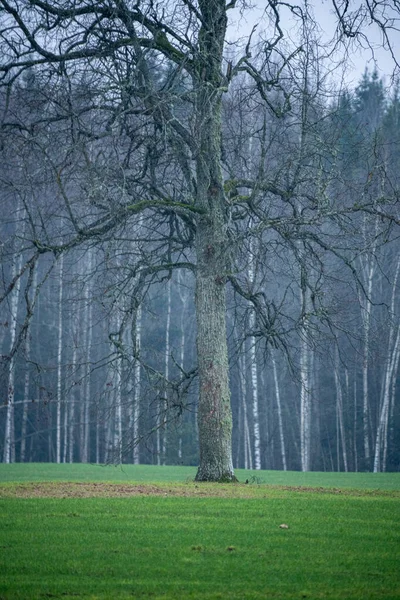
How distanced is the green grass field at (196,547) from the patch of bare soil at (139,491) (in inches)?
7.5

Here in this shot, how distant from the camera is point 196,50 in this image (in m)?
15.7

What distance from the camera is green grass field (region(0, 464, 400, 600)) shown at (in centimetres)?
726

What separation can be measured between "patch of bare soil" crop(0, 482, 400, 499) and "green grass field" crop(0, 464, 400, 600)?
0.19m

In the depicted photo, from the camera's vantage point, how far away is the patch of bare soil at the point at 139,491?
13148 mm

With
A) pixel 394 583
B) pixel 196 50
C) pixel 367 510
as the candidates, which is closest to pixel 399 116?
pixel 196 50

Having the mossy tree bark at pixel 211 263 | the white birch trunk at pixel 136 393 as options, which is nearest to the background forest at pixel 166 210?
the white birch trunk at pixel 136 393

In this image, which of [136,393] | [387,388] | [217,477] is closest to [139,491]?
[217,477]

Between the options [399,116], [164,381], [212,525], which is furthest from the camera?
[399,116]

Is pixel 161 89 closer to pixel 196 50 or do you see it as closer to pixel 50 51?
pixel 196 50

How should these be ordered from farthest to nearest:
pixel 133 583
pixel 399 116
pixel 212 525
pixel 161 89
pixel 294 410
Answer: pixel 294 410, pixel 399 116, pixel 161 89, pixel 212 525, pixel 133 583

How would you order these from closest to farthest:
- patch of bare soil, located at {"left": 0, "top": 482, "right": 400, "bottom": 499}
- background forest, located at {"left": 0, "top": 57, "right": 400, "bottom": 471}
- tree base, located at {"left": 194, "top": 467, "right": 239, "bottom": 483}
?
patch of bare soil, located at {"left": 0, "top": 482, "right": 400, "bottom": 499}, background forest, located at {"left": 0, "top": 57, "right": 400, "bottom": 471}, tree base, located at {"left": 194, "top": 467, "right": 239, "bottom": 483}

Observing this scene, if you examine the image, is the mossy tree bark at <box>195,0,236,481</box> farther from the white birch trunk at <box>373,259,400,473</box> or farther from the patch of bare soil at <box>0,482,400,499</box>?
the white birch trunk at <box>373,259,400,473</box>

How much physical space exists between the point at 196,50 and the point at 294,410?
1262 inches

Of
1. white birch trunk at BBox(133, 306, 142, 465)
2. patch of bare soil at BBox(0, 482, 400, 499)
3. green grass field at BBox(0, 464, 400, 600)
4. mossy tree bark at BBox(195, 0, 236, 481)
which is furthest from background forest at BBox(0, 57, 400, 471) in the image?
green grass field at BBox(0, 464, 400, 600)
